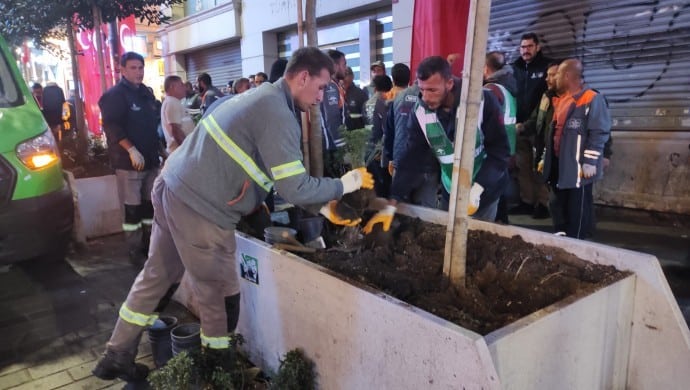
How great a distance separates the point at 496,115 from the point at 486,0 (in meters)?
1.45

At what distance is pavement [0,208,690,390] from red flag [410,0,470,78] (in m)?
2.41

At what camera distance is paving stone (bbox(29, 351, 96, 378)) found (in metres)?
3.09

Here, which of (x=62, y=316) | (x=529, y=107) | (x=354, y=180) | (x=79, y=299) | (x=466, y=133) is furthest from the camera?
(x=529, y=107)

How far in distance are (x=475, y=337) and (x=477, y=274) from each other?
88 centimetres

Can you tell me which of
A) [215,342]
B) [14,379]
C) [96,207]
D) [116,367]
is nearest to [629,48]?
[215,342]

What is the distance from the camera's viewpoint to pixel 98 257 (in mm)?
5191

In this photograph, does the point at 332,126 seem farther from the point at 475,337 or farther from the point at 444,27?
the point at 475,337

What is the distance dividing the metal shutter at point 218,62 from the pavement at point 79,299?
9.37 metres

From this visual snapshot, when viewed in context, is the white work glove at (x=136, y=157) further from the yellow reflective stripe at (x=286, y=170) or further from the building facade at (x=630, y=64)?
the building facade at (x=630, y=64)

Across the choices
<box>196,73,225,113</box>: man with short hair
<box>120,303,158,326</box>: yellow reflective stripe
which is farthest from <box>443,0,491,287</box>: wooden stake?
<box>196,73,225,113</box>: man with short hair

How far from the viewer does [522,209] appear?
6.90 m

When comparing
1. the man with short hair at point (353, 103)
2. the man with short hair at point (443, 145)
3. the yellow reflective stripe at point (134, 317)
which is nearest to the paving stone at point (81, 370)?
the yellow reflective stripe at point (134, 317)

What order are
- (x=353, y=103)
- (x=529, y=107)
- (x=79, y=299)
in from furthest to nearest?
1. (x=353, y=103)
2. (x=529, y=107)
3. (x=79, y=299)

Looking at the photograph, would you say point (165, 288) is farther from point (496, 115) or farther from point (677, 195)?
point (677, 195)
